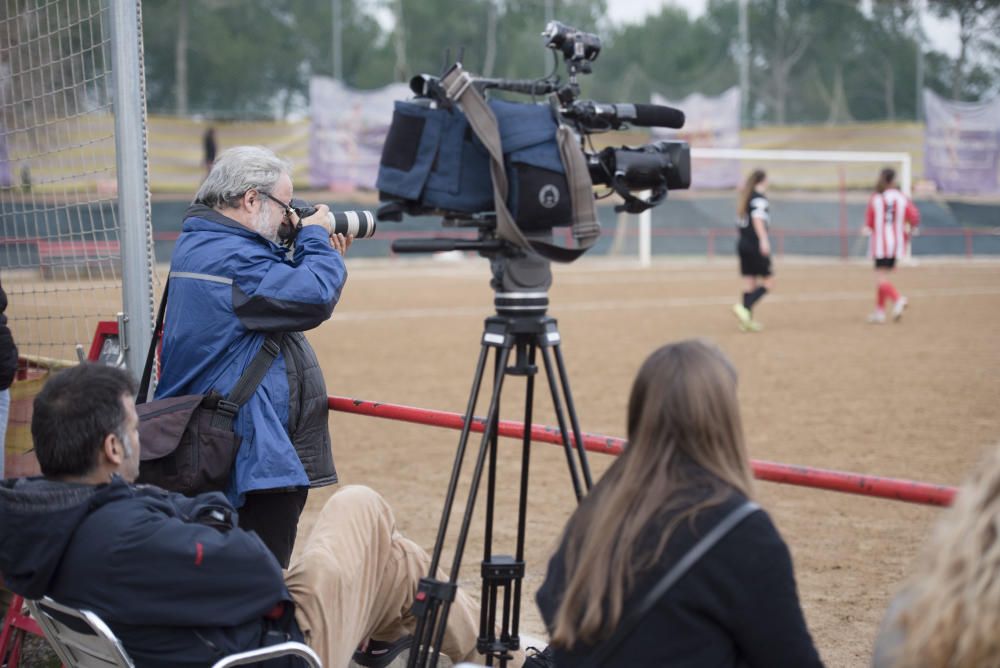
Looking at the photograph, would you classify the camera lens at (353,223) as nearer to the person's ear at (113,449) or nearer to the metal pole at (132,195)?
the metal pole at (132,195)

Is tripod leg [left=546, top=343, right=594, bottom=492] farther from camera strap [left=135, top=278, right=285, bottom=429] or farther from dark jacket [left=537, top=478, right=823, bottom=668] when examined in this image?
camera strap [left=135, top=278, right=285, bottom=429]

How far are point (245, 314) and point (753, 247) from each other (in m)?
12.0

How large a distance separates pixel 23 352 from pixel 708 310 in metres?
13.2

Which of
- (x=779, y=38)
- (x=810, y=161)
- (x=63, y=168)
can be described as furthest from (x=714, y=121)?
(x=63, y=168)

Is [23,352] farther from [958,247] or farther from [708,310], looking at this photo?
[958,247]

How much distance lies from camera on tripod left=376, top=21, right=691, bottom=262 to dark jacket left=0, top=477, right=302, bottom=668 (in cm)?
82

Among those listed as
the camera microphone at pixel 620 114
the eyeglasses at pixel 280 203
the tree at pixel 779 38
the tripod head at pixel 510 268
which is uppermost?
the tree at pixel 779 38

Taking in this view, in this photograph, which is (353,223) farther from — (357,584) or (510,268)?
(357,584)

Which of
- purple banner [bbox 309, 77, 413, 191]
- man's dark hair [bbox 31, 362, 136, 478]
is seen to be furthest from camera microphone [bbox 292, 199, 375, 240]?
purple banner [bbox 309, 77, 413, 191]

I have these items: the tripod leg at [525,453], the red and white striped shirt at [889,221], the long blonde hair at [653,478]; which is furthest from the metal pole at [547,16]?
the long blonde hair at [653,478]

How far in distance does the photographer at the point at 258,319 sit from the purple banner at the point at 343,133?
93.7 feet

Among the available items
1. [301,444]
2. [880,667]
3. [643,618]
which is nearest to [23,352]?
[301,444]

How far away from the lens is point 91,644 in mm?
2658

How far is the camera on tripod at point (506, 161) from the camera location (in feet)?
8.71
